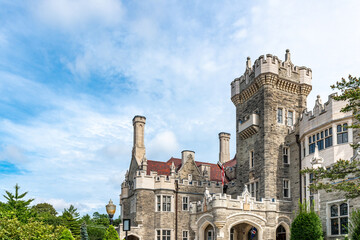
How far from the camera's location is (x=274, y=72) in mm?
33375

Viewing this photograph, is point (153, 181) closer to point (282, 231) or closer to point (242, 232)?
point (242, 232)

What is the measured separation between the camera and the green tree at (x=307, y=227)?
2322cm

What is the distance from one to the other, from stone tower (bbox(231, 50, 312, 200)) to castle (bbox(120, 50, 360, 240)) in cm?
8

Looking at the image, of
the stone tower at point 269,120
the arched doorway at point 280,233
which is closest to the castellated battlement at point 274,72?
the stone tower at point 269,120

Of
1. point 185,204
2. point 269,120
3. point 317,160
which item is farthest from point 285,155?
point 185,204

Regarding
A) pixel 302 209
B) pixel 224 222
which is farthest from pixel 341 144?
pixel 224 222

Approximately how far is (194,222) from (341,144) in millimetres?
13282

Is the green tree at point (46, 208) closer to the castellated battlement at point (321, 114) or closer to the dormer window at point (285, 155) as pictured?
the dormer window at point (285, 155)

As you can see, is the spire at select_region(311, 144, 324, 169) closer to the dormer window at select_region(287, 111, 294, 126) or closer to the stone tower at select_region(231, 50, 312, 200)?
the stone tower at select_region(231, 50, 312, 200)

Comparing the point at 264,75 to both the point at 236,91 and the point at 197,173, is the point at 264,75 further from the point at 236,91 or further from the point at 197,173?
the point at 197,173

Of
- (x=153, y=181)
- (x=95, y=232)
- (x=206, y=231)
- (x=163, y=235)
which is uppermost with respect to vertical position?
(x=153, y=181)

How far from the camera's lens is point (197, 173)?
143ft

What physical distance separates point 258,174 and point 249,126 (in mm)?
4256

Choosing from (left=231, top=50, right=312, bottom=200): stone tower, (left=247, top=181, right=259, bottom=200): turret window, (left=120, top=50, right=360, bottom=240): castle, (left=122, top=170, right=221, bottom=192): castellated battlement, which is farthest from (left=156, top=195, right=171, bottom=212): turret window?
(left=247, top=181, right=259, bottom=200): turret window
